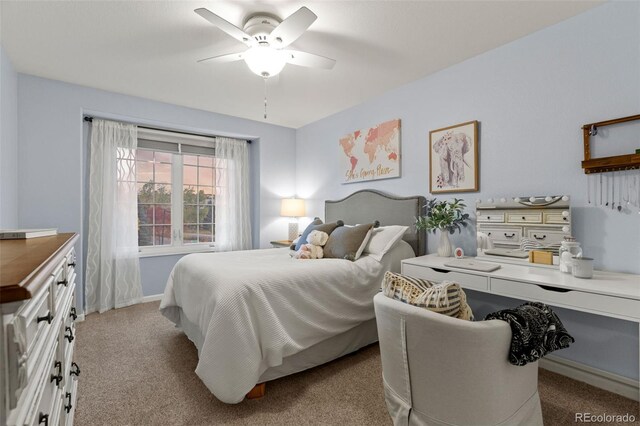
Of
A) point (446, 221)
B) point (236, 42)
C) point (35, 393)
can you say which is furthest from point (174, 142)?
point (35, 393)

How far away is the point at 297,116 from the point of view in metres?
4.27

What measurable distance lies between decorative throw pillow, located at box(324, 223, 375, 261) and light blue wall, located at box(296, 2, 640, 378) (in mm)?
849

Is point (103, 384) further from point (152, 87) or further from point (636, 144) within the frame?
point (636, 144)

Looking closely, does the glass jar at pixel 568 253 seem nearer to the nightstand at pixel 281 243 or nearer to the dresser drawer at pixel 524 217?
the dresser drawer at pixel 524 217

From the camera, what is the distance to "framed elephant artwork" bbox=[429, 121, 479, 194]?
2.67 m

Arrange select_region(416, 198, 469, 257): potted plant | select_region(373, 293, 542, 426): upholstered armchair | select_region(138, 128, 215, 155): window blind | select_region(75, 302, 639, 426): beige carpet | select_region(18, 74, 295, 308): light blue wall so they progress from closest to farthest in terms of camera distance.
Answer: select_region(373, 293, 542, 426): upholstered armchair → select_region(75, 302, 639, 426): beige carpet → select_region(416, 198, 469, 257): potted plant → select_region(18, 74, 295, 308): light blue wall → select_region(138, 128, 215, 155): window blind

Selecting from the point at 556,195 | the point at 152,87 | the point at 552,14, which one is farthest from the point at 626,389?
the point at 152,87

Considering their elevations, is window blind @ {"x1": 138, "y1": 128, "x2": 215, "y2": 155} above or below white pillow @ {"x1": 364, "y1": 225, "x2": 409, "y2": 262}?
above

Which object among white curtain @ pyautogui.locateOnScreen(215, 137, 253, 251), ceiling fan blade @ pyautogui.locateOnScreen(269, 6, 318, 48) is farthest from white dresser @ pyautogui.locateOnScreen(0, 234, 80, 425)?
white curtain @ pyautogui.locateOnScreen(215, 137, 253, 251)

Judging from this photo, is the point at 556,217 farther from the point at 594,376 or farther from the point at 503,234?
the point at 594,376

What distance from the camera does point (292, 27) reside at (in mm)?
1871

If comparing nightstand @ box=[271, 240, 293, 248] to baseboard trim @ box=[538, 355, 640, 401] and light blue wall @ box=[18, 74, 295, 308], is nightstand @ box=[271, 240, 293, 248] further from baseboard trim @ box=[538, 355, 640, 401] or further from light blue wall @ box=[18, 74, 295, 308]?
baseboard trim @ box=[538, 355, 640, 401]

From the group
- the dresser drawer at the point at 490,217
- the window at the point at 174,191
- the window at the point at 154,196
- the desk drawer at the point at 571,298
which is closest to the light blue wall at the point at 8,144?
the window at the point at 174,191

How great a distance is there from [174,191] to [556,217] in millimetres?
4184
